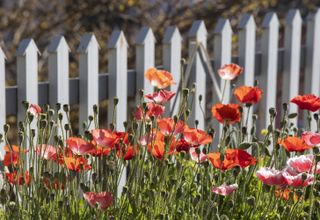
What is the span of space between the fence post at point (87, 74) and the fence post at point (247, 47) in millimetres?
1043

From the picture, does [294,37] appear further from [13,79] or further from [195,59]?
[13,79]

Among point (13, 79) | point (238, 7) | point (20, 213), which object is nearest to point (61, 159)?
point (20, 213)

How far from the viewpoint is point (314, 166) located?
1.93 metres

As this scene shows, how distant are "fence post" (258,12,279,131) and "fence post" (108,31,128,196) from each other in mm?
1110

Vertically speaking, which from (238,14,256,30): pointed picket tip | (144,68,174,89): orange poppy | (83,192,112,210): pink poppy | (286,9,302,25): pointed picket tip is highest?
(286,9,302,25): pointed picket tip

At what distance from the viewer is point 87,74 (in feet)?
10.6

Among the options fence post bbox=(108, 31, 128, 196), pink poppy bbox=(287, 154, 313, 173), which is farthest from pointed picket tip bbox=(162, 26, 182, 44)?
pink poppy bbox=(287, 154, 313, 173)

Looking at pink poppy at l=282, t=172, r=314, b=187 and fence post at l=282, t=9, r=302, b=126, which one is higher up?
fence post at l=282, t=9, r=302, b=126

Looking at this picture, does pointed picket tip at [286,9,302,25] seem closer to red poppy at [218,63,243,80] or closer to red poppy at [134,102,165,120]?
red poppy at [218,63,243,80]

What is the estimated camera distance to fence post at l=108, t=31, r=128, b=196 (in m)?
3.32

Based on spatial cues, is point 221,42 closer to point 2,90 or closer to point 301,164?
point 2,90

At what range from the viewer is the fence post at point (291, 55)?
4371mm

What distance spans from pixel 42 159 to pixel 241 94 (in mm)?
618

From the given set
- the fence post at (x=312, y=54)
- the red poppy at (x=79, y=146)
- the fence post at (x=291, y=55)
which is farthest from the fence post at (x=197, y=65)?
the red poppy at (x=79, y=146)
